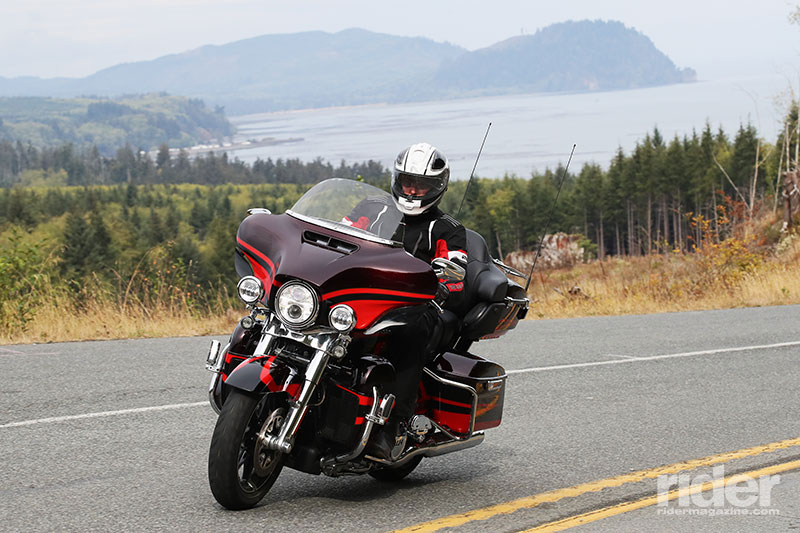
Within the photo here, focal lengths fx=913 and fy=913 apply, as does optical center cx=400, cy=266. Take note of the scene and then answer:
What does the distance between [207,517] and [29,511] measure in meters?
0.86

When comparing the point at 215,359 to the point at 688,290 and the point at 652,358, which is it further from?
the point at 688,290

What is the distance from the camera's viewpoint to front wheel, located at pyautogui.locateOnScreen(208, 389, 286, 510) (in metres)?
4.11

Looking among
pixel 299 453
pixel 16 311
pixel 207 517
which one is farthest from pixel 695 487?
pixel 16 311

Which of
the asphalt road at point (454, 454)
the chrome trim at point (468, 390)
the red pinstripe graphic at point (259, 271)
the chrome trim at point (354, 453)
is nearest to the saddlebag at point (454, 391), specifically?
the chrome trim at point (468, 390)

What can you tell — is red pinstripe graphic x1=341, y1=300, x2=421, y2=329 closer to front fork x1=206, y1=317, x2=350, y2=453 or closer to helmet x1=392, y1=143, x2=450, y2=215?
front fork x1=206, y1=317, x2=350, y2=453

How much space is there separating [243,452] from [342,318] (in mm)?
811

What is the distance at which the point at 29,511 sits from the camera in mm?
4406

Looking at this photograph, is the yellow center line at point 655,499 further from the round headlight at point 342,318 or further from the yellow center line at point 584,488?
the round headlight at point 342,318

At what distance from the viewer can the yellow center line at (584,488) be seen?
4.59m

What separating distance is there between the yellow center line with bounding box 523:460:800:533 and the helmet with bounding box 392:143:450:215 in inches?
70.2

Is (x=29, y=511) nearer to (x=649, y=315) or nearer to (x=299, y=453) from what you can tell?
(x=299, y=453)

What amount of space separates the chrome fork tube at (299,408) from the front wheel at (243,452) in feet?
0.25

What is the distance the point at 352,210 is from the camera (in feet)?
15.8

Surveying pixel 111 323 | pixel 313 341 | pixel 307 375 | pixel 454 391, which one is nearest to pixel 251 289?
pixel 313 341
